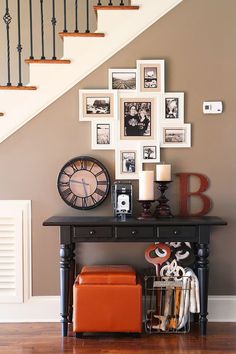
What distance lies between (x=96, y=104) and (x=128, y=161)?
1.60ft

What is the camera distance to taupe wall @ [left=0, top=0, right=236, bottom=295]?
9.86 feet

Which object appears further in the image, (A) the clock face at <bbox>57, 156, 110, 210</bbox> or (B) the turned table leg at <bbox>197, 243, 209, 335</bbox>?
(A) the clock face at <bbox>57, 156, 110, 210</bbox>

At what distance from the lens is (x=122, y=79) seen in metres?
3.02

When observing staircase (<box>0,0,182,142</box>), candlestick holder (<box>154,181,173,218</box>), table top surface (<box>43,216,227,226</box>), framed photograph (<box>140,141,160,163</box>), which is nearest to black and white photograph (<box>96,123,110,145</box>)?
framed photograph (<box>140,141,160,163</box>)

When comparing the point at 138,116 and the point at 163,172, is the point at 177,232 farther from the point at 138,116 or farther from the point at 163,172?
the point at 138,116

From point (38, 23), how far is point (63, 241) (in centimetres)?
209

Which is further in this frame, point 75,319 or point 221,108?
point 221,108

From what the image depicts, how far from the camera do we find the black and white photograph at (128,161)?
305 centimetres

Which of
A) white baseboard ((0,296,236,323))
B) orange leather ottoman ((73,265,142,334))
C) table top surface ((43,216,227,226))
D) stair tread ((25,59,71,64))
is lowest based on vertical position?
white baseboard ((0,296,236,323))

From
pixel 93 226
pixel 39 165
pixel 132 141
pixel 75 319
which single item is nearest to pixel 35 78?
pixel 39 165

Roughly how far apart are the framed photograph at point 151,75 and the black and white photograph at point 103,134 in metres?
0.39

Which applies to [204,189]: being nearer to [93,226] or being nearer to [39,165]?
[93,226]

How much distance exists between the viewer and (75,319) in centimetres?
269

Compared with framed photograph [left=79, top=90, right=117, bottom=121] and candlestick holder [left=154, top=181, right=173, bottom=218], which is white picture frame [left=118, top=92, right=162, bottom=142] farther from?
candlestick holder [left=154, top=181, right=173, bottom=218]
